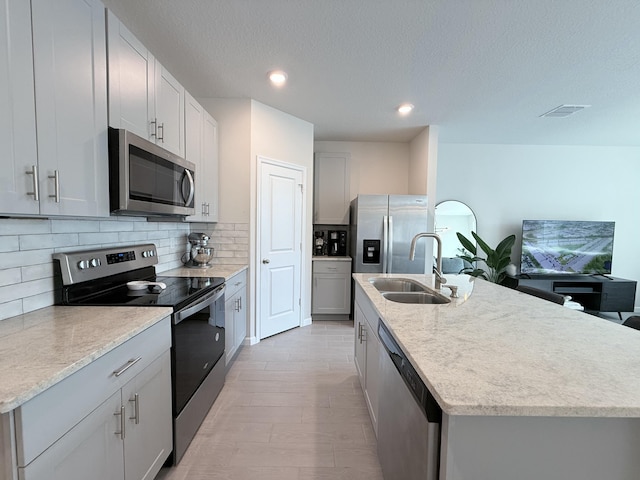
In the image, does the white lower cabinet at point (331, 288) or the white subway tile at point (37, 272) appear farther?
the white lower cabinet at point (331, 288)

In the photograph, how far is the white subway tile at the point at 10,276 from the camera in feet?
4.03

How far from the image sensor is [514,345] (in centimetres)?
102

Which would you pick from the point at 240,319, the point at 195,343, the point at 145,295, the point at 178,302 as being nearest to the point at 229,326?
the point at 240,319

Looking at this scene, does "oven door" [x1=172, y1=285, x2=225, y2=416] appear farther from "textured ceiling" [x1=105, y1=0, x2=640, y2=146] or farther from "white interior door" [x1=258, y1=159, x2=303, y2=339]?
"textured ceiling" [x1=105, y1=0, x2=640, y2=146]

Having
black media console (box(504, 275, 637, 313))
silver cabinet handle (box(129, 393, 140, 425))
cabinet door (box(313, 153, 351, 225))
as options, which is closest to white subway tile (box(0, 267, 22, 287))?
silver cabinet handle (box(129, 393, 140, 425))

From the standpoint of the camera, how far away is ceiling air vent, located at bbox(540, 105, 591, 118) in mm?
3090

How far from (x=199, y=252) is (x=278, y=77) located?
182cm

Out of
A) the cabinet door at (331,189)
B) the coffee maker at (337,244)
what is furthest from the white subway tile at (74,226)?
the coffee maker at (337,244)

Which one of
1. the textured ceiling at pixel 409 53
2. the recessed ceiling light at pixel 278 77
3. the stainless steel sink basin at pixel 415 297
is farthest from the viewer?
the recessed ceiling light at pixel 278 77

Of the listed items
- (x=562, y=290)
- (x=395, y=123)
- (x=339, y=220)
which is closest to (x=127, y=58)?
(x=395, y=123)

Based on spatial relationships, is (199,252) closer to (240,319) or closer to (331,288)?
(240,319)

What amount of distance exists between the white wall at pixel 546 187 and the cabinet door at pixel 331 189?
1607mm

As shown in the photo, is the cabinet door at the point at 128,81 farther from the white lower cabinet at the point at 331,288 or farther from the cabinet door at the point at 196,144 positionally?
the white lower cabinet at the point at 331,288

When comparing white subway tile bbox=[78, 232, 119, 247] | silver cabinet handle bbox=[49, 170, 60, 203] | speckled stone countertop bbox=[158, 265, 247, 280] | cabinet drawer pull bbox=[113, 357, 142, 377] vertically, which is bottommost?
cabinet drawer pull bbox=[113, 357, 142, 377]
